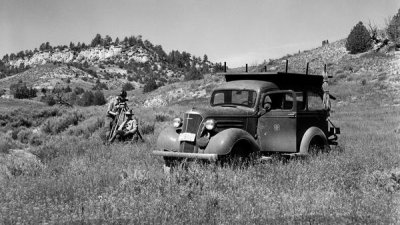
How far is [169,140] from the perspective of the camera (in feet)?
30.5

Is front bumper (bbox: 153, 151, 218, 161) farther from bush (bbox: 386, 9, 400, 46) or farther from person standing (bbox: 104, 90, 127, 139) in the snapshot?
bush (bbox: 386, 9, 400, 46)

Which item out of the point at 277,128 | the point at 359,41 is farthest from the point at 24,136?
the point at 359,41

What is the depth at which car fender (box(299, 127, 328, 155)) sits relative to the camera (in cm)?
967

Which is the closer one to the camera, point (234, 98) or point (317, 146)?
point (234, 98)

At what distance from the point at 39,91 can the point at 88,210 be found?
85903mm

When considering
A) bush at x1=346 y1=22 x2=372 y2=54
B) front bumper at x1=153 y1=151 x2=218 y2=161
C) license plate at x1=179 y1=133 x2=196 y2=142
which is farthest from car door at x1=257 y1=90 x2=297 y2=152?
bush at x1=346 y1=22 x2=372 y2=54

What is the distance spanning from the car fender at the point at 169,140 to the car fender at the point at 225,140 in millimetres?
901

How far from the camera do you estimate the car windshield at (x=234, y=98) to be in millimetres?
9805

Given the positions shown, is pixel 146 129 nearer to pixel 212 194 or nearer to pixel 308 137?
pixel 308 137

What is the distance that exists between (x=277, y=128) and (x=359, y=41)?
47376 millimetres

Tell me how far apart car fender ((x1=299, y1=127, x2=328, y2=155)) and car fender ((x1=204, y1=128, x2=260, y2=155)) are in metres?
1.57

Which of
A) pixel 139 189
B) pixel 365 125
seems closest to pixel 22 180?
pixel 139 189

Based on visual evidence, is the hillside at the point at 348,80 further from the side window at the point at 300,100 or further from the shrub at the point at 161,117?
the side window at the point at 300,100

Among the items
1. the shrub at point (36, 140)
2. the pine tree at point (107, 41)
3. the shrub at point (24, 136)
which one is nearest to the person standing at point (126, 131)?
the shrub at point (36, 140)
